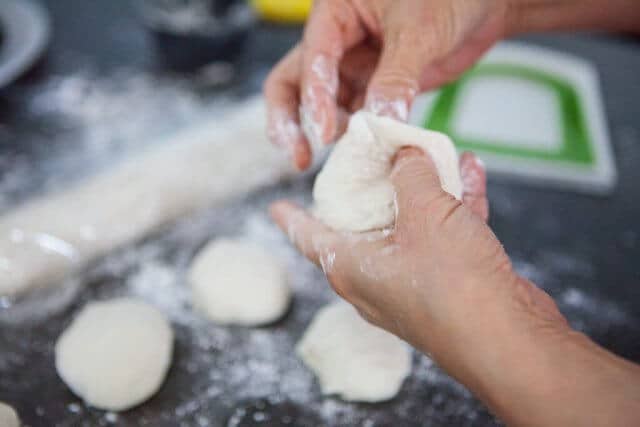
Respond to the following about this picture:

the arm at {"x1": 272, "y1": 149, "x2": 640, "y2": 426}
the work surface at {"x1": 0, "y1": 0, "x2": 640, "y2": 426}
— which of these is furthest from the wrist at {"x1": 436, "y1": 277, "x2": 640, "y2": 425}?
the work surface at {"x1": 0, "y1": 0, "x2": 640, "y2": 426}

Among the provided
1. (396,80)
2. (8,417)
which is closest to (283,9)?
(396,80)

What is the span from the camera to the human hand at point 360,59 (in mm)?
1192

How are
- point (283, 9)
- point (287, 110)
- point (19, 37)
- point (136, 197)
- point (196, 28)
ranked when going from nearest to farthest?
point (287, 110)
point (136, 197)
point (19, 37)
point (196, 28)
point (283, 9)

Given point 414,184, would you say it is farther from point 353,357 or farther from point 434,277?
point 353,357

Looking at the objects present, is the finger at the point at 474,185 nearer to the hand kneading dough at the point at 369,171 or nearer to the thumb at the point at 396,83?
the hand kneading dough at the point at 369,171

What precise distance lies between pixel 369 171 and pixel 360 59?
1.31 feet

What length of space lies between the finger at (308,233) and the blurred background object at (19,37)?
923mm

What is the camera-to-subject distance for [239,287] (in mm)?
1354

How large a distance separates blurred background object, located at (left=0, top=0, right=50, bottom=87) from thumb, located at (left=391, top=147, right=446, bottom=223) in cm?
115

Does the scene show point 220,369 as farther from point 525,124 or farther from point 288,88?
point 525,124

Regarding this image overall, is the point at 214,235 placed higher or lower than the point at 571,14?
lower

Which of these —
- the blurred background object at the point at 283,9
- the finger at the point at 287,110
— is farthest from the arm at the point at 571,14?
the blurred background object at the point at 283,9

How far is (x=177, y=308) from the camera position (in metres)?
1.40

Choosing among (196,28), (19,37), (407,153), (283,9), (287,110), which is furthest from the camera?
(283,9)
